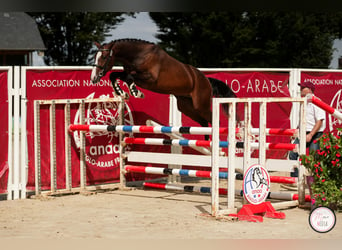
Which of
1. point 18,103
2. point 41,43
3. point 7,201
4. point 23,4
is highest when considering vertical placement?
point 41,43

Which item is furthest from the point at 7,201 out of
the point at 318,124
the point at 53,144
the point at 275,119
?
the point at 275,119

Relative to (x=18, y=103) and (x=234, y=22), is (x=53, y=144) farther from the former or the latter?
(x=234, y=22)

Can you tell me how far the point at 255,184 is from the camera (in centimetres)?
716

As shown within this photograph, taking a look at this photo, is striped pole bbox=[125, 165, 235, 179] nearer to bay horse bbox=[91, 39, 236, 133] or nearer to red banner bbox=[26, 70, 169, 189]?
red banner bbox=[26, 70, 169, 189]

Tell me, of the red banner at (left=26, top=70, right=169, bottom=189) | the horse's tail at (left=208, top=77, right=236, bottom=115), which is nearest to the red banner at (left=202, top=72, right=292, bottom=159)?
the horse's tail at (left=208, top=77, right=236, bottom=115)

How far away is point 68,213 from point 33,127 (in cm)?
178

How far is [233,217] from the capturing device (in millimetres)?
7043

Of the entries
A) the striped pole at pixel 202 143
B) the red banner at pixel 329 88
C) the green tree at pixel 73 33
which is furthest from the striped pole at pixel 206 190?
the green tree at pixel 73 33

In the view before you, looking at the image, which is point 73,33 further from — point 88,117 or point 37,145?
point 37,145

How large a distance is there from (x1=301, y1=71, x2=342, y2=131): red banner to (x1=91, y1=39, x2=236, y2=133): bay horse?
3.28 m

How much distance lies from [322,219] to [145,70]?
3627mm

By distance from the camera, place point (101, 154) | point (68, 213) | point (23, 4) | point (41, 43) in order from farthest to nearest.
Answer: point (41, 43) < point (101, 154) < point (68, 213) < point (23, 4)

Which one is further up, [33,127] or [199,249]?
[33,127]

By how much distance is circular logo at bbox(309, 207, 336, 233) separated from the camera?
6.02 m
